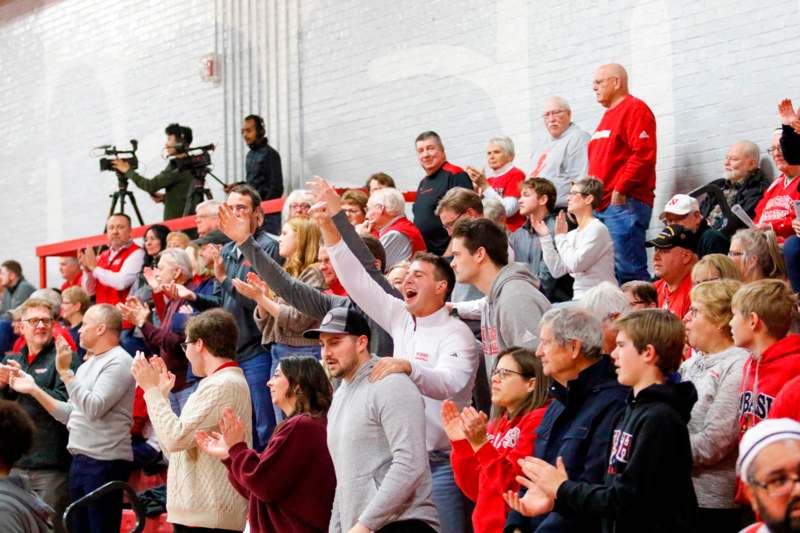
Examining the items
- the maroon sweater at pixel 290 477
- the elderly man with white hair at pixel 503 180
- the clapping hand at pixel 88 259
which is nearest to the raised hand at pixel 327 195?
the maroon sweater at pixel 290 477

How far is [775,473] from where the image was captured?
2516 millimetres

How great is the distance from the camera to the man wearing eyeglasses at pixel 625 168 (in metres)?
7.51

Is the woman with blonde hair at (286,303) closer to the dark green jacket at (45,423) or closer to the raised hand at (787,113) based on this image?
the dark green jacket at (45,423)

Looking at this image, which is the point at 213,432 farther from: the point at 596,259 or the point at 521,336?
the point at 596,259

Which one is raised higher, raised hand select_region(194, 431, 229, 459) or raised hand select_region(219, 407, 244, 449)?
raised hand select_region(219, 407, 244, 449)

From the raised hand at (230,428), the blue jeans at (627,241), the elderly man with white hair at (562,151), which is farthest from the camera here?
the elderly man with white hair at (562,151)

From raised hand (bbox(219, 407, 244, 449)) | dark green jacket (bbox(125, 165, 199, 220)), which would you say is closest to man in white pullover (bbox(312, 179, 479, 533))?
raised hand (bbox(219, 407, 244, 449))

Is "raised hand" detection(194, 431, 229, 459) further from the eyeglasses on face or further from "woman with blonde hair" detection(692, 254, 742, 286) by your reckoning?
the eyeglasses on face

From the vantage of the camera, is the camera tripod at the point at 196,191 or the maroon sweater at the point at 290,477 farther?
the camera tripod at the point at 196,191

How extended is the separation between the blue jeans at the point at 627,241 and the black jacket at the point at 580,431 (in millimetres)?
3506

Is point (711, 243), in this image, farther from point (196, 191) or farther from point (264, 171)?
point (196, 191)

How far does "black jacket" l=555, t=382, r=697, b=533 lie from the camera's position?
11.4ft

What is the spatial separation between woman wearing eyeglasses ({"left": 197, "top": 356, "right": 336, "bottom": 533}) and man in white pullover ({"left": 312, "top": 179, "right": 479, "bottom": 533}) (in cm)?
41

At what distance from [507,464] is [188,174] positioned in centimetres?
793
